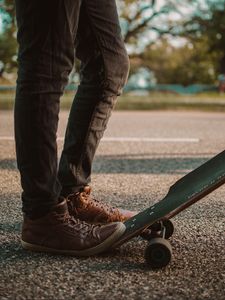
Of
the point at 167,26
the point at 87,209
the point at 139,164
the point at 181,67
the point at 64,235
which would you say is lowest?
the point at 181,67

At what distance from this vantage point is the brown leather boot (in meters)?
1.83

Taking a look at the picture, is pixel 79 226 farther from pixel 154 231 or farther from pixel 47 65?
pixel 47 65

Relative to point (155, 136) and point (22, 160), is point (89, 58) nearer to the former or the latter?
point (22, 160)

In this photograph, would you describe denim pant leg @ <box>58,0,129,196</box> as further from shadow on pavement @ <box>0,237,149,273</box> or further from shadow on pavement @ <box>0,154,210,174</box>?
shadow on pavement @ <box>0,154,210,174</box>

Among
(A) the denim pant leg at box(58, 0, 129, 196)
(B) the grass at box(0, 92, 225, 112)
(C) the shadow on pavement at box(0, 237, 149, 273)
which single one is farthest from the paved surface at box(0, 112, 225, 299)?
(B) the grass at box(0, 92, 225, 112)

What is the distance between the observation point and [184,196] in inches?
68.6

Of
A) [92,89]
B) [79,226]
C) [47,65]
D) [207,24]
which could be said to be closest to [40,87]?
[47,65]

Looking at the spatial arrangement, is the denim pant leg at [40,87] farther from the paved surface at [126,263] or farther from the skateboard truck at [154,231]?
the skateboard truck at [154,231]

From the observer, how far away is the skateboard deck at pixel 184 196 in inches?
66.3

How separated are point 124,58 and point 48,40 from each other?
43 centimetres

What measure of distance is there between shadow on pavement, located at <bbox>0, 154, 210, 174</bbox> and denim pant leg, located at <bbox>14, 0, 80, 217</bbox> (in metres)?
2.02

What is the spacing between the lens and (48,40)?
1.73 metres

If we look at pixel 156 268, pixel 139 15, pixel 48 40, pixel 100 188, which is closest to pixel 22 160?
pixel 48 40

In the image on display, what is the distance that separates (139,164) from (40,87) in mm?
2512
